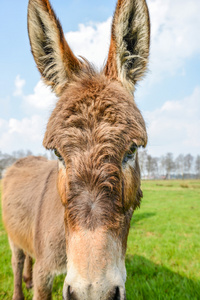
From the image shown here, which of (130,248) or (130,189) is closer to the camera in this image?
(130,189)

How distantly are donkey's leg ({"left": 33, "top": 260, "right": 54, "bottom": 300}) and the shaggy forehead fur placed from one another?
1.55 meters

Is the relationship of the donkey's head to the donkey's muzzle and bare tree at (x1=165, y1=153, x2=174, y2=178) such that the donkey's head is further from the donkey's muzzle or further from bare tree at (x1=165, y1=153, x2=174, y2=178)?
bare tree at (x1=165, y1=153, x2=174, y2=178)

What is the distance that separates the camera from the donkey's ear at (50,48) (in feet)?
7.11

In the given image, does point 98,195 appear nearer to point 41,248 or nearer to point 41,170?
point 41,248

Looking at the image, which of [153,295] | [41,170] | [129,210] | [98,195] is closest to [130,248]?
[153,295]

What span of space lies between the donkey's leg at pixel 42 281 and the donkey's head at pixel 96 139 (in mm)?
1190

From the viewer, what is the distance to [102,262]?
1.33 meters

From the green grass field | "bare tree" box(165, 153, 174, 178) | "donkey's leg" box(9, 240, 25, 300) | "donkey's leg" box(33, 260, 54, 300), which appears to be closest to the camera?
"donkey's leg" box(33, 260, 54, 300)

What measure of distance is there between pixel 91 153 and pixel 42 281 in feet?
7.04

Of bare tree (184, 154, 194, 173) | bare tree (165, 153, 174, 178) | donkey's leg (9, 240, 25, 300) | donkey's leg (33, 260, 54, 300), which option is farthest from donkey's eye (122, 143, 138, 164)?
bare tree (184, 154, 194, 173)

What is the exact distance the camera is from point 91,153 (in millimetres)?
1663

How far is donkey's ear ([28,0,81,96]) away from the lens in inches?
85.4

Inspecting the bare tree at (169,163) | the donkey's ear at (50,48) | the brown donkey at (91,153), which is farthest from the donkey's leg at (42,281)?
the bare tree at (169,163)

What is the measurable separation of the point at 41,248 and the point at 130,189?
5.90 feet
